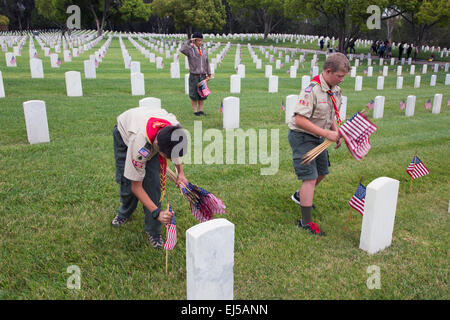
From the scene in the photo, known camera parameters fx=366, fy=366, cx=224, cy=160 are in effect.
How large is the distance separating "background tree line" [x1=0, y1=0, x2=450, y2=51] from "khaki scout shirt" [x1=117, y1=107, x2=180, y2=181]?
2610cm

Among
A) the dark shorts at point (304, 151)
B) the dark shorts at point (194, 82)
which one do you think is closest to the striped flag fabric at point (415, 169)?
the dark shorts at point (304, 151)

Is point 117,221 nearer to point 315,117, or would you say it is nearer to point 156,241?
point 156,241

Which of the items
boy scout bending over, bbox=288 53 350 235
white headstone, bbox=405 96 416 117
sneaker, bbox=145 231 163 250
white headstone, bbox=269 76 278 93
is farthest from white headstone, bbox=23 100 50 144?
white headstone, bbox=405 96 416 117

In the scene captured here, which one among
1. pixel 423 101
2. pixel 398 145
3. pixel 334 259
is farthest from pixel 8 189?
pixel 423 101

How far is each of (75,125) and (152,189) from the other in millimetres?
5213

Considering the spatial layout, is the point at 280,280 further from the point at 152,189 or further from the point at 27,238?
the point at 27,238

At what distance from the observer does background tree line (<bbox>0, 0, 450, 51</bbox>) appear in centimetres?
2658

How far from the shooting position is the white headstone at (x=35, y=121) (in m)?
6.41

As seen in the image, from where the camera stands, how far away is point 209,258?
2439 millimetres

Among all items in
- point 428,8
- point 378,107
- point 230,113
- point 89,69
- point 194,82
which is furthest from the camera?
point 428,8

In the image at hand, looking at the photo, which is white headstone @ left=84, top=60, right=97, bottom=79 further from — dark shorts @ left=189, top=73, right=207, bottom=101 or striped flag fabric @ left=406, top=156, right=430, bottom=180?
striped flag fabric @ left=406, top=156, right=430, bottom=180

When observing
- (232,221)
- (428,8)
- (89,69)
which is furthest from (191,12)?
(232,221)

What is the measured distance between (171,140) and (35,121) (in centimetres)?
491

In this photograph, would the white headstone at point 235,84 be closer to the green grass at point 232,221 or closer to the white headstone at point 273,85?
the white headstone at point 273,85
